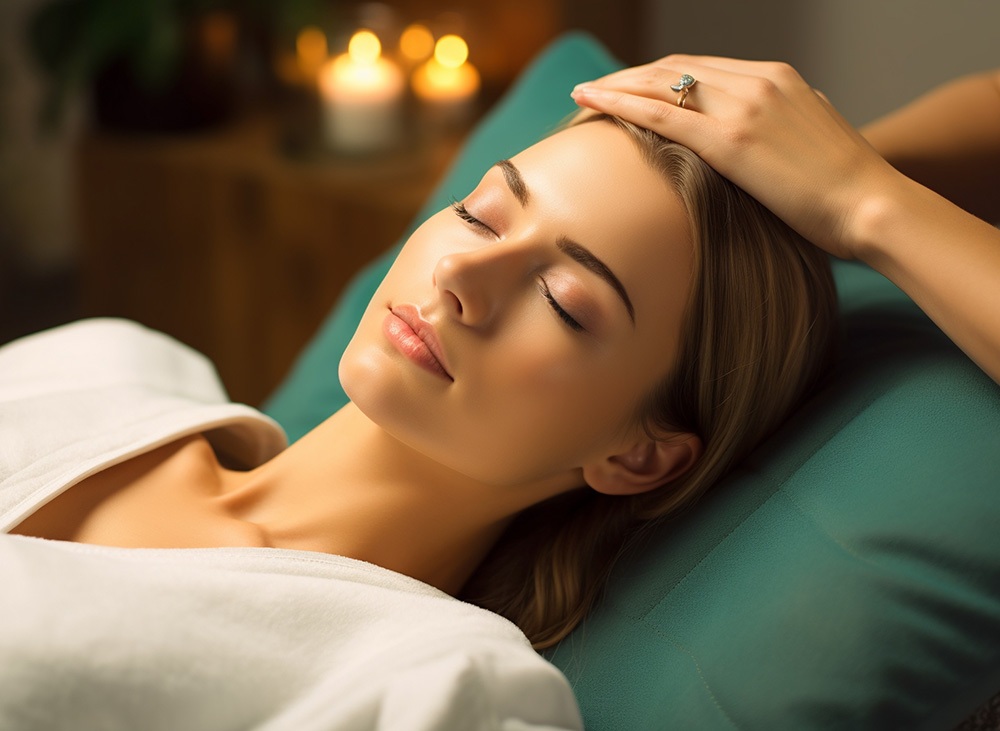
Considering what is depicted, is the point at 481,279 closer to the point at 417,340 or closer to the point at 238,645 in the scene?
the point at 417,340

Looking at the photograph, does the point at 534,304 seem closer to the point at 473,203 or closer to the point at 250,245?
the point at 473,203

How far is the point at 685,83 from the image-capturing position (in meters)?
1.15

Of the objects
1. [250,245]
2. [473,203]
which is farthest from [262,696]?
[250,245]

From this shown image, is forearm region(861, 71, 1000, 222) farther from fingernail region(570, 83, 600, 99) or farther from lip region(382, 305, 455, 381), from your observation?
lip region(382, 305, 455, 381)

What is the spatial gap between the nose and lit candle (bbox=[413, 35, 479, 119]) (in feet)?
5.27

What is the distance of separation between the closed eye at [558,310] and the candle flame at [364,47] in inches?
61.7

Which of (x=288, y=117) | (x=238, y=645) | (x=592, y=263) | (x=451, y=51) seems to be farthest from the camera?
(x=288, y=117)

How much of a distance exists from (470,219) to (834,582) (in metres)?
0.52

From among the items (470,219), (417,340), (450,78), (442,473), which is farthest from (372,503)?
(450,78)

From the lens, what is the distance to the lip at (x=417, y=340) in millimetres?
1088

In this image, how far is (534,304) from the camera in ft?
3.56

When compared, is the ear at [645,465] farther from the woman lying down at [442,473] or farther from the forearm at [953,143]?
the forearm at [953,143]

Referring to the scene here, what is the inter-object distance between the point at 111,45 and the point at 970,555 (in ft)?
7.11

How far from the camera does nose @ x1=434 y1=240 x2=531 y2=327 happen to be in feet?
3.48
